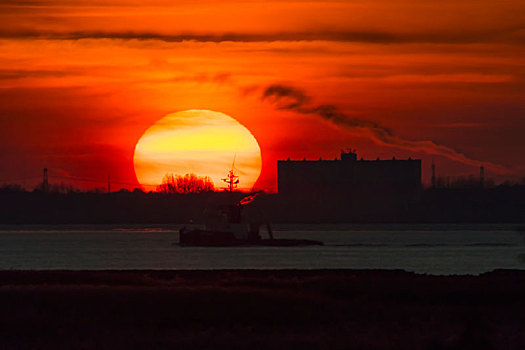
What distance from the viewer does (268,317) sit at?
36.4m

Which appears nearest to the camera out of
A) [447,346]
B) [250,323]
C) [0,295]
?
[447,346]

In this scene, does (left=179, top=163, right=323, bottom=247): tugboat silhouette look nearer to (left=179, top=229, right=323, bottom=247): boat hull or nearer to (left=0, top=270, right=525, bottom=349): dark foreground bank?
(left=179, top=229, right=323, bottom=247): boat hull

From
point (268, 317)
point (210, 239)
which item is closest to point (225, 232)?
point (210, 239)

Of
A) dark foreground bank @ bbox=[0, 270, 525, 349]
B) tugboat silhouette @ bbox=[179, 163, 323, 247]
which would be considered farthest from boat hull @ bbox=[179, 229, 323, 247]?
dark foreground bank @ bbox=[0, 270, 525, 349]

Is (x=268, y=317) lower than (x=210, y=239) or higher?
lower

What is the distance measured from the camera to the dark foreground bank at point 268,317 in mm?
28359

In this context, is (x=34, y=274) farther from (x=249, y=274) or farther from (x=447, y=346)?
(x=447, y=346)

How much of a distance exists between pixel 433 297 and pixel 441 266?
197 ft

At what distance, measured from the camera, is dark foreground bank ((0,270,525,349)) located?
28359mm

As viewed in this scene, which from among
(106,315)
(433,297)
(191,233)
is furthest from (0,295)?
(191,233)

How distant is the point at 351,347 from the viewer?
27266 mm

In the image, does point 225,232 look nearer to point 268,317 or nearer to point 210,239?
point 210,239

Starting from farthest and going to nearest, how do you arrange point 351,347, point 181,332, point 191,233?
point 191,233 → point 181,332 → point 351,347

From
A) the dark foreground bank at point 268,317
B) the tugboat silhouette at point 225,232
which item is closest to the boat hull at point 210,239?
the tugboat silhouette at point 225,232
